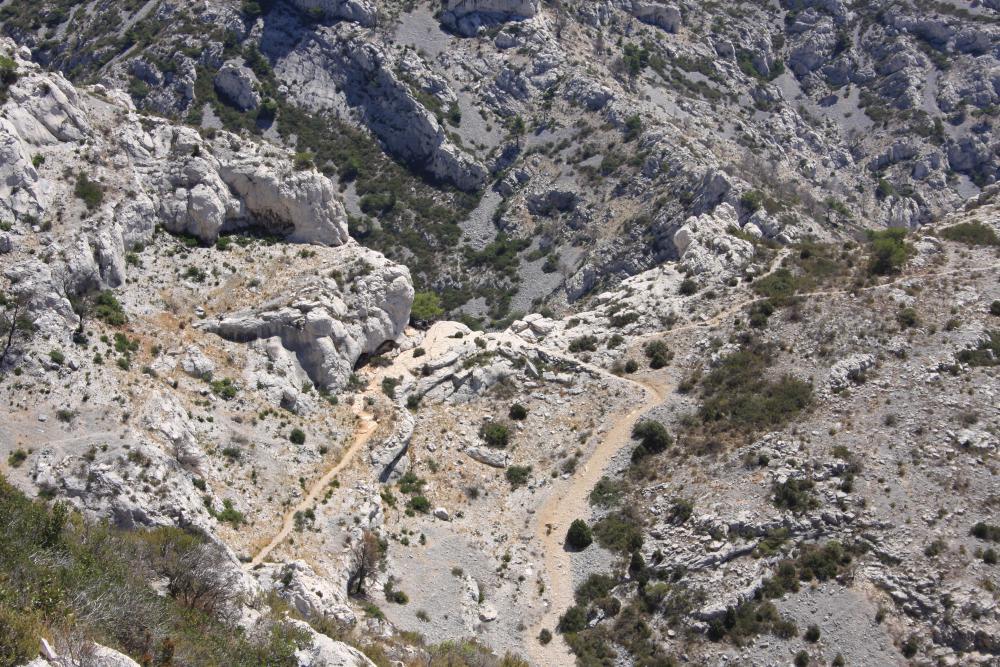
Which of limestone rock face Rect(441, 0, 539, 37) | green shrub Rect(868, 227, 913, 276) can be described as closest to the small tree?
green shrub Rect(868, 227, 913, 276)

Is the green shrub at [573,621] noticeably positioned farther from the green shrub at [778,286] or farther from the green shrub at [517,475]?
the green shrub at [778,286]

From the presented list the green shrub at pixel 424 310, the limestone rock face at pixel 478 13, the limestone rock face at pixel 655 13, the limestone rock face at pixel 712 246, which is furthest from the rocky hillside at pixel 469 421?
the limestone rock face at pixel 655 13

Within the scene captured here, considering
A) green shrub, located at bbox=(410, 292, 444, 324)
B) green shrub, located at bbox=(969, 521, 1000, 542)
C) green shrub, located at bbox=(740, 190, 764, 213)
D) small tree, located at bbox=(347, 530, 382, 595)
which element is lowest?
green shrub, located at bbox=(410, 292, 444, 324)

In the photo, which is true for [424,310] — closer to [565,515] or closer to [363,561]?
[565,515]

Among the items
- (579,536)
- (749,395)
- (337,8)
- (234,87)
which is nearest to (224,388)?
(579,536)

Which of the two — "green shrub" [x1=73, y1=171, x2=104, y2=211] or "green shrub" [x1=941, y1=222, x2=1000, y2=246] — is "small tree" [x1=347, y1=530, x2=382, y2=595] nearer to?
"green shrub" [x1=73, y1=171, x2=104, y2=211]

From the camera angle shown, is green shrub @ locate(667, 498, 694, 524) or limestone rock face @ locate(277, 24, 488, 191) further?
limestone rock face @ locate(277, 24, 488, 191)
